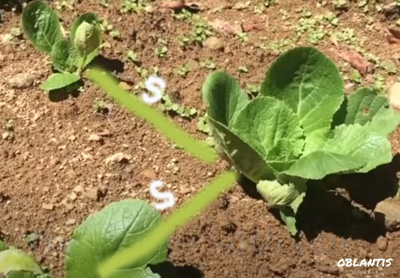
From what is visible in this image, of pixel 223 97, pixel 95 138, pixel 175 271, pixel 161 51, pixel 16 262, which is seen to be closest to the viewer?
pixel 16 262

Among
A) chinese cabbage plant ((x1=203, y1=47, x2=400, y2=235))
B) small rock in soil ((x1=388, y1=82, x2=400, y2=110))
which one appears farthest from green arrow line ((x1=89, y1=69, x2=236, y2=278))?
small rock in soil ((x1=388, y1=82, x2=400, y2=110))

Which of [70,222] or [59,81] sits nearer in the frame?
[70,222]

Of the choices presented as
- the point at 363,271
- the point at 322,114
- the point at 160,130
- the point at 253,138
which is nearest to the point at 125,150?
the point at 160,130

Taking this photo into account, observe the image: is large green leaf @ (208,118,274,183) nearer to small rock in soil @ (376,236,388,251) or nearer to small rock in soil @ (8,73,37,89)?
small rock in soil @ (376,236,388,251)

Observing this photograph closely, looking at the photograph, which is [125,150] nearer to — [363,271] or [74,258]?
[74,258]

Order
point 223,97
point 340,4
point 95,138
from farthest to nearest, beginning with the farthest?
point 340,4 → point 95,138 → point 223,97

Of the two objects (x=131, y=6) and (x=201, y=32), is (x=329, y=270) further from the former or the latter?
(x=131, y=6)

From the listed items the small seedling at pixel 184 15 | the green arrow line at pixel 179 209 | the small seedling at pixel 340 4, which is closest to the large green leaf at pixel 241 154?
the green arrow line at pixel 179 209

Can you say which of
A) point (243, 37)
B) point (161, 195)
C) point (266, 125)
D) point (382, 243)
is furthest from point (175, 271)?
point (243, 37)
